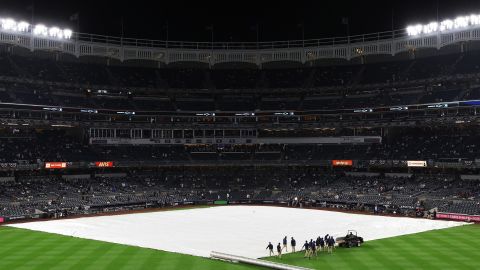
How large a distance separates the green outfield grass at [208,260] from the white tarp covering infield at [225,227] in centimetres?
282

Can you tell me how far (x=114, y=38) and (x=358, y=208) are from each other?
5397 centimetres

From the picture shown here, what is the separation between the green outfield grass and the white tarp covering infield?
2817 millimetres

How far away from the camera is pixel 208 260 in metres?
35.7

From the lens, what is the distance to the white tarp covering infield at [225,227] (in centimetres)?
4322

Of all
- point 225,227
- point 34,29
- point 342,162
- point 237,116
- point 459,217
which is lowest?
point 225,227

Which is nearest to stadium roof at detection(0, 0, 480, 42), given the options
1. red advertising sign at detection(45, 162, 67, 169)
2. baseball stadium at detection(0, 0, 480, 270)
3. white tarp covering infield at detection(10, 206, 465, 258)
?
baseball stadium at detection(0, 0, 480, 270)

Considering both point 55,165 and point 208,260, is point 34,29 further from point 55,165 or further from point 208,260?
point 208,260

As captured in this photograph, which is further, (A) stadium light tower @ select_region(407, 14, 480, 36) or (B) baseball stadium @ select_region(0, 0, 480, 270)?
(A) stadium light tower @ select_region(407, 14, 480, 36)

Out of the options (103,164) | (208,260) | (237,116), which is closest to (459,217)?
(208,260)

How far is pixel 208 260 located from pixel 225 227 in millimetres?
17793

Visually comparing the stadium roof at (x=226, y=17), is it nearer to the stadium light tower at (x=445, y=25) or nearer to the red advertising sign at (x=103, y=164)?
the stadium light tower at (x=445, y=25)

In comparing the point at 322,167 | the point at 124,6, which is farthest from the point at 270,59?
the point at 124,6

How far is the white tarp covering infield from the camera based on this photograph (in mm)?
43219

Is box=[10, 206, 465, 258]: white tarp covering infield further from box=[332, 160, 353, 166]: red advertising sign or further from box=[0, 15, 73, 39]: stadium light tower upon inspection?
box=[0, 15, 73, 39]: stadium light tower
